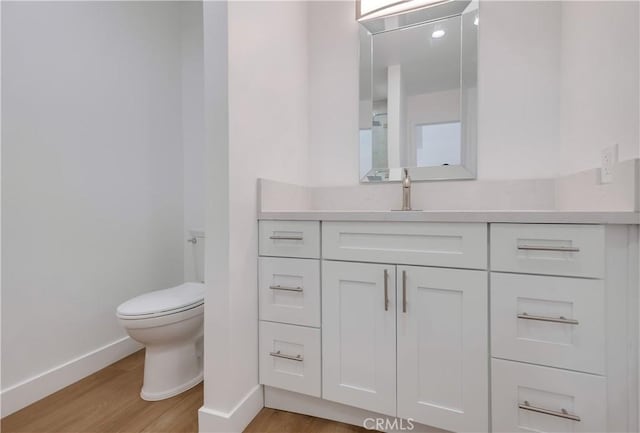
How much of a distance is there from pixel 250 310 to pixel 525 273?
102 cm

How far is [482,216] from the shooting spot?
1.02 metres

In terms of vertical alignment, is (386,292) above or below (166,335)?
above

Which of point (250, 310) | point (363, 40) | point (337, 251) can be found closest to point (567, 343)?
point (337, 251)

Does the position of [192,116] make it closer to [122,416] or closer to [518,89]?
[122,416]

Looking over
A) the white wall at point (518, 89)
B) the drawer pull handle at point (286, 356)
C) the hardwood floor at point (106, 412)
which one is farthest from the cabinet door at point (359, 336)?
the white wall at point (518, 89)

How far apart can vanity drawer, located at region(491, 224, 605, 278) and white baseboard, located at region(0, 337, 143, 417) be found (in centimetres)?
200

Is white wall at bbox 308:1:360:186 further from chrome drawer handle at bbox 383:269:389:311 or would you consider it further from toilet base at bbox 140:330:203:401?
toilet base at bbox 140:330:203:401

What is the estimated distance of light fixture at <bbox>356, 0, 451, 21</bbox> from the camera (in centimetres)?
163

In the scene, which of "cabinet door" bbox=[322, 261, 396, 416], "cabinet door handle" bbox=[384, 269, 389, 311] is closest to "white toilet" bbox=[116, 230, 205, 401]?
"cabinet door" bbox=[322, 261, 396, 416]

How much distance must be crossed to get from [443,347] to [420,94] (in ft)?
4.13

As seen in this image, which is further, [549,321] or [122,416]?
[122,416]

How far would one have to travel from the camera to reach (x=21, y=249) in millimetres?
1387

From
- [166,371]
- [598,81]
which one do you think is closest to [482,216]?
[598,81]

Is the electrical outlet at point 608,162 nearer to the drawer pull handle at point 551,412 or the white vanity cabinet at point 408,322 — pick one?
the white vanity cabinet at point 408,322
